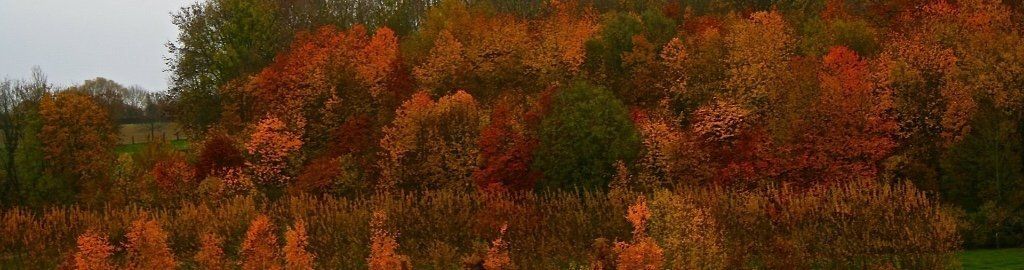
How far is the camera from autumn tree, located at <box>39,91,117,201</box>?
3656 inches

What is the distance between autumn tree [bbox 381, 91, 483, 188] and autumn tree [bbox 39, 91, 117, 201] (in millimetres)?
23356

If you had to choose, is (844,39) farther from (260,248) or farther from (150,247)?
(150,247)

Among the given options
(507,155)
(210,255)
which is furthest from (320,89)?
(210,255)

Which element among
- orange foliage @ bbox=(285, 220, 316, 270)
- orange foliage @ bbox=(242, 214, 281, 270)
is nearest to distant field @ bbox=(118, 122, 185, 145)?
orange foliage @ bbox=(242, 214, 281, 270)

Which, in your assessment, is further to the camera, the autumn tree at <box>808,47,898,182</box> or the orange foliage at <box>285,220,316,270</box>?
the autumn tree at <box>808,47,898,182</box>

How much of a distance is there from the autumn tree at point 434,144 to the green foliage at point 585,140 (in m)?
8.97

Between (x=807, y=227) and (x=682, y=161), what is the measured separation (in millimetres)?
29168

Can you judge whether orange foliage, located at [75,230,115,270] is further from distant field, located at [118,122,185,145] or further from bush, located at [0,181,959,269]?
distant field, located at [118,122,185,145]

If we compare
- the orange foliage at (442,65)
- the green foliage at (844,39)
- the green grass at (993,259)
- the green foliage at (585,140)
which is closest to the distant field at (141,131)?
the orange foliage at (442,65)

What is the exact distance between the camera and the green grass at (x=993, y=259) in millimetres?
48188

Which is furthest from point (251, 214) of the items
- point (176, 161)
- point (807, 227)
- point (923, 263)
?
point (176, 161)

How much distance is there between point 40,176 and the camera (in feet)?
304

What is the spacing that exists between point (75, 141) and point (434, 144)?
98.6 feet

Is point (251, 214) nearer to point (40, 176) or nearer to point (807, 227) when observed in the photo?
point (807, 227)
